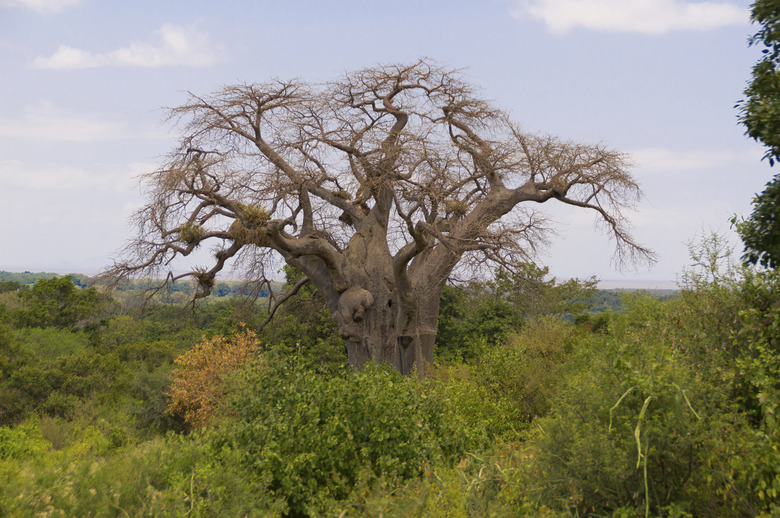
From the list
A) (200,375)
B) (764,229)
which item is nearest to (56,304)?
(200,375)

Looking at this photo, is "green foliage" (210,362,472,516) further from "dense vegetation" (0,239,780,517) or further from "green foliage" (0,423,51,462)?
"green foliage" (0,423,51,462)

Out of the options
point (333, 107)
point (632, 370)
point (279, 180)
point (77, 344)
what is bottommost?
point (77, 344)

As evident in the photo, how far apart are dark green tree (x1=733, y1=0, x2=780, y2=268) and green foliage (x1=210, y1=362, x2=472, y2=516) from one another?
12.4 ft

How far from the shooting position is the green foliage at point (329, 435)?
20.3 ft

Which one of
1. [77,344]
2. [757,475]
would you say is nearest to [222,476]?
[757,475]

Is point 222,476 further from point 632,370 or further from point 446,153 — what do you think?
point 446,153

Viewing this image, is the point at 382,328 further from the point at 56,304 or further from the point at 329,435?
the point at 56,304

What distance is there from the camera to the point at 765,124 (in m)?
6.17

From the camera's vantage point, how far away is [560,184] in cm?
1523

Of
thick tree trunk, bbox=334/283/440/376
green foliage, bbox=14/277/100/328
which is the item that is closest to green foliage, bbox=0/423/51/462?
thick tree trunk, bbox=334/283/440/376

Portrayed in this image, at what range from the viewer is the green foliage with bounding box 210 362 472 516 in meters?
6.20

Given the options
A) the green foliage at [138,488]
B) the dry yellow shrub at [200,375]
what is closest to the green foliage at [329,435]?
the green foliage at [138,488]

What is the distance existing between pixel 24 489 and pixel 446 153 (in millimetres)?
11940

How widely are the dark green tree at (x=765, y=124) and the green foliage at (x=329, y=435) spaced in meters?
3.77
